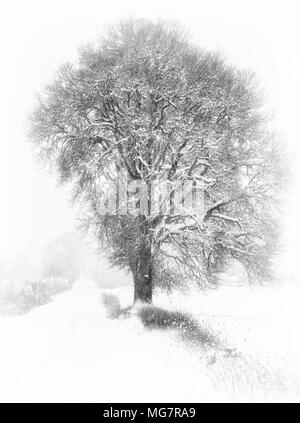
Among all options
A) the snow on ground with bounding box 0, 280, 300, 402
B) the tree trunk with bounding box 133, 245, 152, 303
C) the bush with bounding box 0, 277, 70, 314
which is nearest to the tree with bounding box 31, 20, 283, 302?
the tree trunk with bounding box 133, 245, 152, 303

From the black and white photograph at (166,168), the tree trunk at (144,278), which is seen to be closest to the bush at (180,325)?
the black and white photograph at (166,168)

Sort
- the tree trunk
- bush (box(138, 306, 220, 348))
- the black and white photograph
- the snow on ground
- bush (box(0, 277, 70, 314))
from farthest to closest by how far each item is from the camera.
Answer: bush (box(0, 277, 70, 314)) < the tree trunk < the black and white photograph < bush (box(138, 306, 220, 348)) < the snow on ground

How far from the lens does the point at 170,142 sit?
10586 mm

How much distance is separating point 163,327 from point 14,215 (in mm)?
156166

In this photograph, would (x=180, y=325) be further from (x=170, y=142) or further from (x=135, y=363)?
(x=170, y=142)

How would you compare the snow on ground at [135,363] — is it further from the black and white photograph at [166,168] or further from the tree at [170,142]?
the tree at [170,142]

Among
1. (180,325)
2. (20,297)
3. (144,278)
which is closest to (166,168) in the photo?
(144,278)

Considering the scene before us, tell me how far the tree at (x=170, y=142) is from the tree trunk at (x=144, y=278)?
4 centimetres

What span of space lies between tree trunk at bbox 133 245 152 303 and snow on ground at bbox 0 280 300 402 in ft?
4.03

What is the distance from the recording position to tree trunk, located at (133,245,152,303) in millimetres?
11367

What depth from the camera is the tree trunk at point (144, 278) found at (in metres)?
11.4

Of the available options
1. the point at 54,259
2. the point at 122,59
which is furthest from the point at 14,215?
the point at 122,59

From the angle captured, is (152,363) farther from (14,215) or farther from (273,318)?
(14,215)

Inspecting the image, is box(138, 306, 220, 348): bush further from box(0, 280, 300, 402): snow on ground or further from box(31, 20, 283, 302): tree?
box(31, 20, 283, 302): tree
